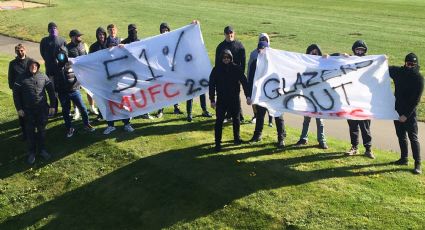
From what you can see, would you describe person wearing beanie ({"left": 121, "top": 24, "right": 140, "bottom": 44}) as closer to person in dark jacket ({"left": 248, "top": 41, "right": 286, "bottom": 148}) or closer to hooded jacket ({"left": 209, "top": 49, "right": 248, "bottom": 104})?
hooded jacket ({"left": 209, "top": 49, "right": 248, "bottom": 104})

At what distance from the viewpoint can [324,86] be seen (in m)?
9.65

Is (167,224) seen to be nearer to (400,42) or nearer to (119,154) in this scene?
(119,154)

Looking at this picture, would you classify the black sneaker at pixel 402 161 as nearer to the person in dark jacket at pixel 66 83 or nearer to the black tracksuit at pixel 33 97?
the person in dark jacket at pixel 66 83

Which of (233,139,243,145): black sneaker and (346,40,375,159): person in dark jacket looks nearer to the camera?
(346,40,375,159): person in dark jacket

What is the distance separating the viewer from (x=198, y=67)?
11203 millimetres

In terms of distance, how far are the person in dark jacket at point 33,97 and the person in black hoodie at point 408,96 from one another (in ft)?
24.0

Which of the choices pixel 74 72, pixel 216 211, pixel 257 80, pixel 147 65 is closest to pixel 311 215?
pixel 216 211

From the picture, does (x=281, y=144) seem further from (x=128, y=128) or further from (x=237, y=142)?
(x=128, y=128)

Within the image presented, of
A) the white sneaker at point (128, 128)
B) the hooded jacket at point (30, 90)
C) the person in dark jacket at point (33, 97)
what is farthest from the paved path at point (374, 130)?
the hooded jacket at point (30, 90)

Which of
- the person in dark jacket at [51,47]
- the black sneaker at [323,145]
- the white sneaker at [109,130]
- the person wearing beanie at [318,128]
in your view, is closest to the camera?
the person wearing beanie at [318,128]

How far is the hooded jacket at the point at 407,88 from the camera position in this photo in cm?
878

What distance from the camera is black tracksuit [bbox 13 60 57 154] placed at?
987 cm

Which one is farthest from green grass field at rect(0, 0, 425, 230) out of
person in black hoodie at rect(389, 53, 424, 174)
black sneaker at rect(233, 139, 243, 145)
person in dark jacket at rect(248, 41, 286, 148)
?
person in black hoodie at rect(389, 53, 424, 174)

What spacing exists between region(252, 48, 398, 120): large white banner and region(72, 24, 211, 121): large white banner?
1.92 metres
